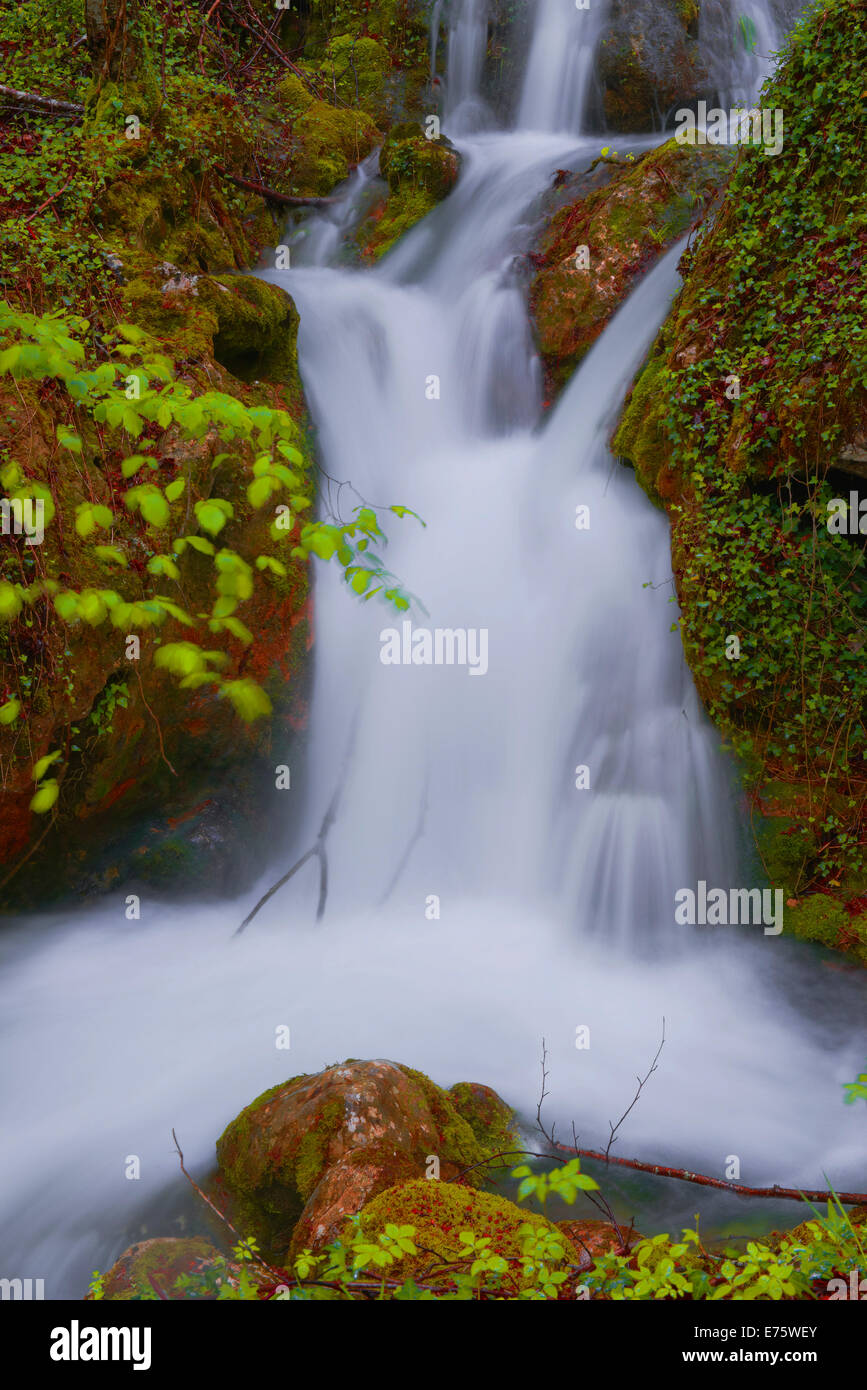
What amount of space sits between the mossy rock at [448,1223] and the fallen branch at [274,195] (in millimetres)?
8528

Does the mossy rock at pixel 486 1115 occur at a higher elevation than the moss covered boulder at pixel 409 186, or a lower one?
lower

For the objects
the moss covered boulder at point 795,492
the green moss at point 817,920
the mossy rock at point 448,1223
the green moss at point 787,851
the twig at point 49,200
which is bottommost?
the mossy rock at point 448,1223

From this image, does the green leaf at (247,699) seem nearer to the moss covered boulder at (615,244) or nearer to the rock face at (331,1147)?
the rock face at (331,1147)

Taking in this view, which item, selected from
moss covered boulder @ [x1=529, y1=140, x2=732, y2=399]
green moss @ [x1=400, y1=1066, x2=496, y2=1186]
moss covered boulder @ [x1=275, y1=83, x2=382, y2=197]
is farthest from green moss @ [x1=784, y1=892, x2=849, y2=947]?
moss covered boulder @ [x1=275, y1=83, x2=382, y2=197]

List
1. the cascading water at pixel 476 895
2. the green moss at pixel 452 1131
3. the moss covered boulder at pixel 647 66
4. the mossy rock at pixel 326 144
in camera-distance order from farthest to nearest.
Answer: the moss covered boulder at pixel 647 66 < the mossy rock at pixel 326 144 < the cascading water at pixel 476 895 < the green moss at pixel 452 1131

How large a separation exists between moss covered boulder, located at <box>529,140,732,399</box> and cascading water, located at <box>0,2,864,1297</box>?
0.22 meters

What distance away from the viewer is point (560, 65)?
37.6ft

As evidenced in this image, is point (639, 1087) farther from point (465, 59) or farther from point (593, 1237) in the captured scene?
point (465, 59)

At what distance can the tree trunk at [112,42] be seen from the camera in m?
7.00

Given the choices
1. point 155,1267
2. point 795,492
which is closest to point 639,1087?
point 155,1267

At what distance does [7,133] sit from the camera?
6.82 m

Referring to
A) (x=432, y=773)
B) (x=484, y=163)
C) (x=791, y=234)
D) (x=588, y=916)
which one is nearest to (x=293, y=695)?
(x=432, y=773)

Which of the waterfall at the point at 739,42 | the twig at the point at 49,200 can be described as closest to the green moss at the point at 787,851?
the twig at the point at 49,200

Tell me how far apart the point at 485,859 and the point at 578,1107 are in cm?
198
